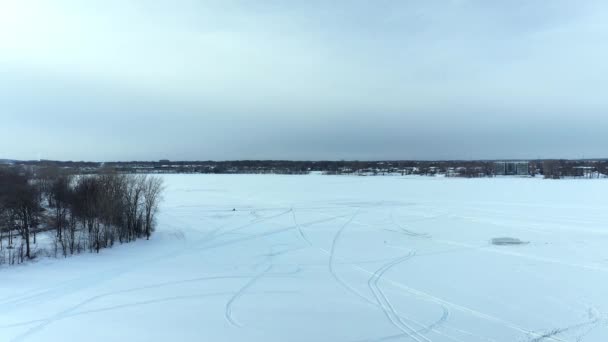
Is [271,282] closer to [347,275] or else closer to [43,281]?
[347,275]

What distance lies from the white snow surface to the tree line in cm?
144

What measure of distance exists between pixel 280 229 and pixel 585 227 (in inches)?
725

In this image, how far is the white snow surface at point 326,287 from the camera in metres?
8.93

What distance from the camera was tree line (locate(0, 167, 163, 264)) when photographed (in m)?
19.7

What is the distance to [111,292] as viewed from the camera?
1210cm

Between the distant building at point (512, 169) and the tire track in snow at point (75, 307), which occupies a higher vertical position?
the distant building at point (512, 169)

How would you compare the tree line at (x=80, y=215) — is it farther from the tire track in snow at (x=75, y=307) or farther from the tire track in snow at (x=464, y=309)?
the tire track in snow at (x=464, y=309)

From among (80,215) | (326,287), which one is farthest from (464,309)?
(80,215)

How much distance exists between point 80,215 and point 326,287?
Result: 16621mm

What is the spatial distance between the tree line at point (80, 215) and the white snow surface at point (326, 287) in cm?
144

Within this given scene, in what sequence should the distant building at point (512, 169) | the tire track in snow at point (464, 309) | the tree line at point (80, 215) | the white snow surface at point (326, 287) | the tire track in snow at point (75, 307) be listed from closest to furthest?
the tire track in snow at point (464, 309), the white snow surface at point (326, 287), the tire track in snow at point (75, 307), the tree line at point (80, 215), the distant building at point (512, 169)

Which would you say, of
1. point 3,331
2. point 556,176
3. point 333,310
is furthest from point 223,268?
point 556,176

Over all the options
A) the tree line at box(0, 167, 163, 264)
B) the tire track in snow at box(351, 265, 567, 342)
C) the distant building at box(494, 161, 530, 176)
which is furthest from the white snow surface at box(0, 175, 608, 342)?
the distant building at box(494, 161, 530, 176)

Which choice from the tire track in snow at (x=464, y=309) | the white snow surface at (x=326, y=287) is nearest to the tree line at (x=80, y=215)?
the white snow surface at (x=326, y=287)
